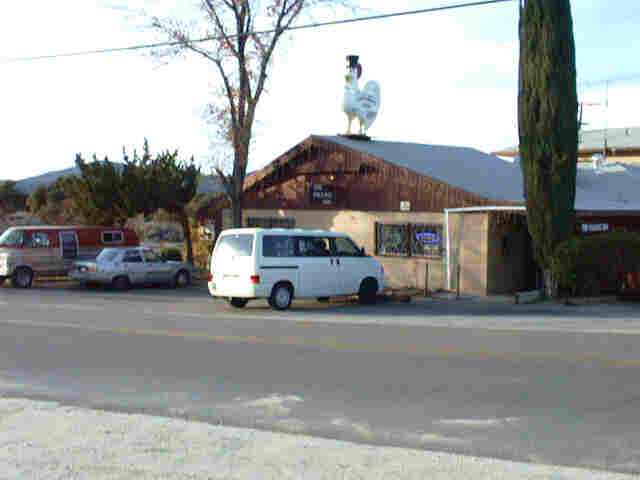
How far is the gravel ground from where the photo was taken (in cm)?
614

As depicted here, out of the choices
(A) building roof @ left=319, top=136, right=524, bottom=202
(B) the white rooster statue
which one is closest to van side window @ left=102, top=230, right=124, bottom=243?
(A) building roof @ left=319, top=136, right=524, bottom=202

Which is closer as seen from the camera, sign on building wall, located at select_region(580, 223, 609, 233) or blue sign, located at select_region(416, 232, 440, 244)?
sign on building wall, located at select_region(580, 223, 609, 233)

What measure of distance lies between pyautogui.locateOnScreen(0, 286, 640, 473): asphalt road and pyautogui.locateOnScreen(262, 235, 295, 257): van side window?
173cm

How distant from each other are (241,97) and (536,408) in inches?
913

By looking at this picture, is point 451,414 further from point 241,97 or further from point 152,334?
point 241,97

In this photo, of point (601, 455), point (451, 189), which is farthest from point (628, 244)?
point (601, 455)

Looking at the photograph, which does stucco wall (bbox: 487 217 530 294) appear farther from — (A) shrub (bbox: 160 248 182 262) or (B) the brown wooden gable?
(A) shrub (bbox: 160 248 182 262)

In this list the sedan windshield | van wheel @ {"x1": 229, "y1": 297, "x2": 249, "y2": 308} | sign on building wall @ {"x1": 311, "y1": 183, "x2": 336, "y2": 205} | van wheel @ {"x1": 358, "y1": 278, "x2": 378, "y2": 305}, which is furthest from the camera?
sign on building wall @ {"x1": 311, "y1": 183, "x2": 336, "y2": 205}

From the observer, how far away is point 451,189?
23328 millimetres

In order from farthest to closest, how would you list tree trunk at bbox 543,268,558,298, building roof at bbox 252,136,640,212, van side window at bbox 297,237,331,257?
building roof at bbox 252,136,640,212, tree trunk at bbox 543,268,558,298, van side window at bbox 297,237,331,257

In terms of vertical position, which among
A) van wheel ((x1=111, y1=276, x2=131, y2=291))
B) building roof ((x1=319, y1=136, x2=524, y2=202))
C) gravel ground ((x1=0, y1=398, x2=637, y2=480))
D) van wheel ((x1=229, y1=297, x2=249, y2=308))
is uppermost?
building roof ((x1=319, y1=136, x2=524, y2=202))

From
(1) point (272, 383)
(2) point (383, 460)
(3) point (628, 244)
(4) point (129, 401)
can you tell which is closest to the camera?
(2) point (383, 460)

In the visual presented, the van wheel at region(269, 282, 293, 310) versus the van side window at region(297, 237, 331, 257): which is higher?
the van side window at region(297, 237, 331, 257)

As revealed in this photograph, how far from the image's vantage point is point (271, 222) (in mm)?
30016
